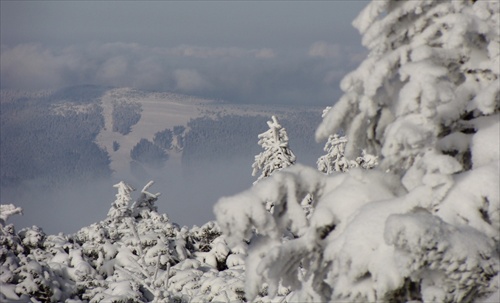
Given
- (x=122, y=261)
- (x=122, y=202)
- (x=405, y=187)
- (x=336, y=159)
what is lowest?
(x=122, y=261)

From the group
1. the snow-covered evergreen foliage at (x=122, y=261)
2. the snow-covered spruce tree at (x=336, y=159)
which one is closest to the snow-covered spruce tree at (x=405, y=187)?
the snow-covered evergreen foliage at (x=122, y=261)

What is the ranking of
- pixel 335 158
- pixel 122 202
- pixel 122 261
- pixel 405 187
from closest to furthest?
pixel 405 187, pixel 122 261, pixel 335 158, pixel 122 202

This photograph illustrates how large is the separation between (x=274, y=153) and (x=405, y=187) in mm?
24424

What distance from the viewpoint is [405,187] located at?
6.74 metres

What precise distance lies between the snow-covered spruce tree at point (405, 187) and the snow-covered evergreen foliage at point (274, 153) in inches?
922

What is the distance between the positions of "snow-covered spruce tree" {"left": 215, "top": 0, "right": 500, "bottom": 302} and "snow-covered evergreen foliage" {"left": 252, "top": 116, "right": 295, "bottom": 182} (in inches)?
922

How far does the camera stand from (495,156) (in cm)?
620

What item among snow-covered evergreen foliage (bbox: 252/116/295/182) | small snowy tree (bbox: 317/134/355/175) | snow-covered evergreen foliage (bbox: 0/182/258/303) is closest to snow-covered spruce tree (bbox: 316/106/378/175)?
small snowy tree (bbox: 317/134/355/175)

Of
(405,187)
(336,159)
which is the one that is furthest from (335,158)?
(405,187)

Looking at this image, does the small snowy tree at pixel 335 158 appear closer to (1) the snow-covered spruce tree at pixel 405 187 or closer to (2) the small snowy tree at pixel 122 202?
(2) the small snowy tree at pixel 122 202

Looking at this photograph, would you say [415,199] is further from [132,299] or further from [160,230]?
[160,230]

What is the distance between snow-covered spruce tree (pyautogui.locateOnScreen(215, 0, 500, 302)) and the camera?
18.1 ft

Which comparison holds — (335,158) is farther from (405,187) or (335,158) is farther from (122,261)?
(405,187)

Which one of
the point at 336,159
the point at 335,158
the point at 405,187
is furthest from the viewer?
the point at 335,158
